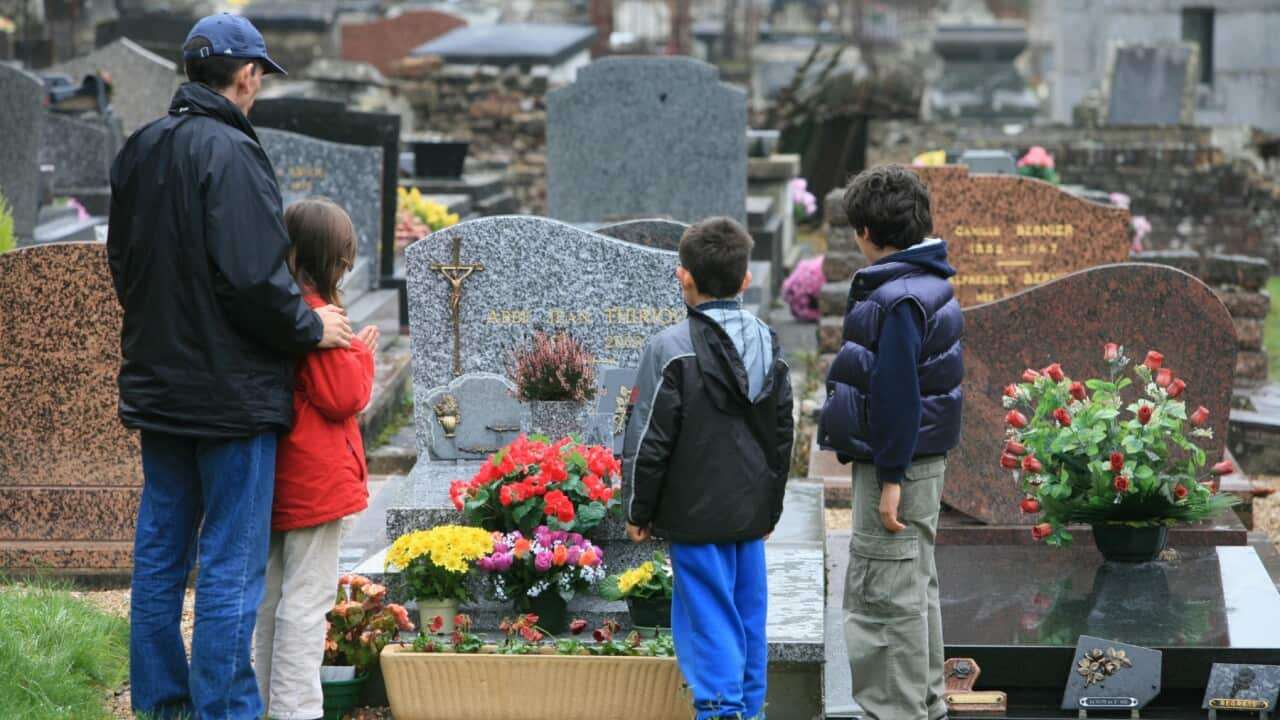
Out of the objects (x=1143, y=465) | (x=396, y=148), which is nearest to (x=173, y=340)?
(x=1143, y=465)

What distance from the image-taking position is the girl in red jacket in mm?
4230

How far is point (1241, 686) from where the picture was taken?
188 inches

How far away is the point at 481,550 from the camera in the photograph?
Answer: 5.04 meters

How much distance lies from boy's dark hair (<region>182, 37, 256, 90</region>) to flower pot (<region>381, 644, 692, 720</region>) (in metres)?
1.67

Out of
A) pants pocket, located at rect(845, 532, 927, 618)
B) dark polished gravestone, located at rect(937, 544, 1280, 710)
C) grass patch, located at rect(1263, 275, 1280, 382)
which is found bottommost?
grass patch, located at rect(1263, 275, 1280, 382)

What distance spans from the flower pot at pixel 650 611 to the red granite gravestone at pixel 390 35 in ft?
104

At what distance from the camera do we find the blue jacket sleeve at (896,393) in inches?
170

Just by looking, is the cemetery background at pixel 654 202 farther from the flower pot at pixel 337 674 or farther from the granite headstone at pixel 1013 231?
the flower pot at pixel 337 674

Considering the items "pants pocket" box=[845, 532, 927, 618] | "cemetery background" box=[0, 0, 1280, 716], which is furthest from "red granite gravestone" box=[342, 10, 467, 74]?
"pants pocket" box=[845, 532, 927, 618]

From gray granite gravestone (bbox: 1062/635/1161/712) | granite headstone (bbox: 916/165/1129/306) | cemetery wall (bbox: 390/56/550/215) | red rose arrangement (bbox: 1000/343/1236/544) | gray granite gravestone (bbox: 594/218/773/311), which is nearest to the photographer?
gray granite gravestone (bbox: 1062/635/1161/712)

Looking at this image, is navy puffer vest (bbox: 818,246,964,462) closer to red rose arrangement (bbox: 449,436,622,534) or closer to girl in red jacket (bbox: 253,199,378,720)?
red rose arrangement (bbox: 449,436,622,534)

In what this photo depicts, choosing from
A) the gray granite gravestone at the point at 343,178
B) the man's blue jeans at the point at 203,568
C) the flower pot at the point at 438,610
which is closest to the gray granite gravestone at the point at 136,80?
the gray granite gravestone at the point at 343,178

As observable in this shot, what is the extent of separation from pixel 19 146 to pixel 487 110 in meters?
11.3

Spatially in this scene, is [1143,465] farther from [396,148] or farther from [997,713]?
[396,148]
